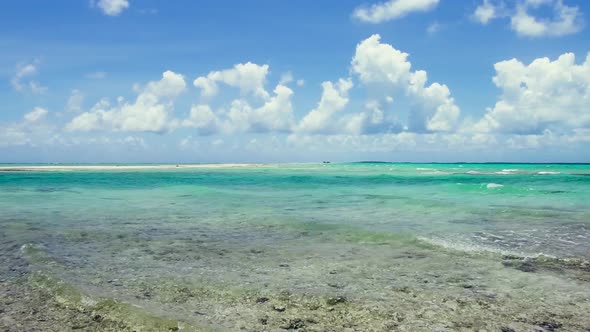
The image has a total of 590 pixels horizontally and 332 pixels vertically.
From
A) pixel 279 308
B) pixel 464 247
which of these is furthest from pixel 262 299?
pixel 464 247

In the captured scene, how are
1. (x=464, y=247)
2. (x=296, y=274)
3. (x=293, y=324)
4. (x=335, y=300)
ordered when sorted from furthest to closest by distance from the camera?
(x=464, y=247), (x=296, y=274), (x=335, y=300), (x=293, y=324)

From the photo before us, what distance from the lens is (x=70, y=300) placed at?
23.8 feet

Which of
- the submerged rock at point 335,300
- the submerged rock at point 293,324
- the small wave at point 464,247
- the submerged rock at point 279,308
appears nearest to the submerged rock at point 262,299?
the submerged rock at point 279,308

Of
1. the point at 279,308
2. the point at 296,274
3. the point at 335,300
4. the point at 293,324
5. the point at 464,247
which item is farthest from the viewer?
the point at 464,247

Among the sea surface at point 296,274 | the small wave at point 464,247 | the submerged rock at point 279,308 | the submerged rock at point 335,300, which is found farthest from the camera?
the small wave at point 464,247

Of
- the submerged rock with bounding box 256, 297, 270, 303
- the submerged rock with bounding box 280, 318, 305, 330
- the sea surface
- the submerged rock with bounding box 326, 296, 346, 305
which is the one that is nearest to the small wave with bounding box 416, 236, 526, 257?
the sea surface

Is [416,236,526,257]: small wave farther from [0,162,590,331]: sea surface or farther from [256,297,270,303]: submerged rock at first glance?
[256,297,270,303]: submerged rock

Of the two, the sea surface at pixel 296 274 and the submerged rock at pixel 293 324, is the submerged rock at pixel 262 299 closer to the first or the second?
the sea surface at pixel 296 274

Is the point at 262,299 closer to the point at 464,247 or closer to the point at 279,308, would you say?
the point at 279,308

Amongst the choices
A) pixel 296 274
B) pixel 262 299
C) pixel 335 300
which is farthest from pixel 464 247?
pixel 262 299

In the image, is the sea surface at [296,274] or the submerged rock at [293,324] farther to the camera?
the sea surface at [296,274]

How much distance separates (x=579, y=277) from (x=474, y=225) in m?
7.60

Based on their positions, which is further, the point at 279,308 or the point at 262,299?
the point at 262,299

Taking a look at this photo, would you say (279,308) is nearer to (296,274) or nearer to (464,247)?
(296,274)
